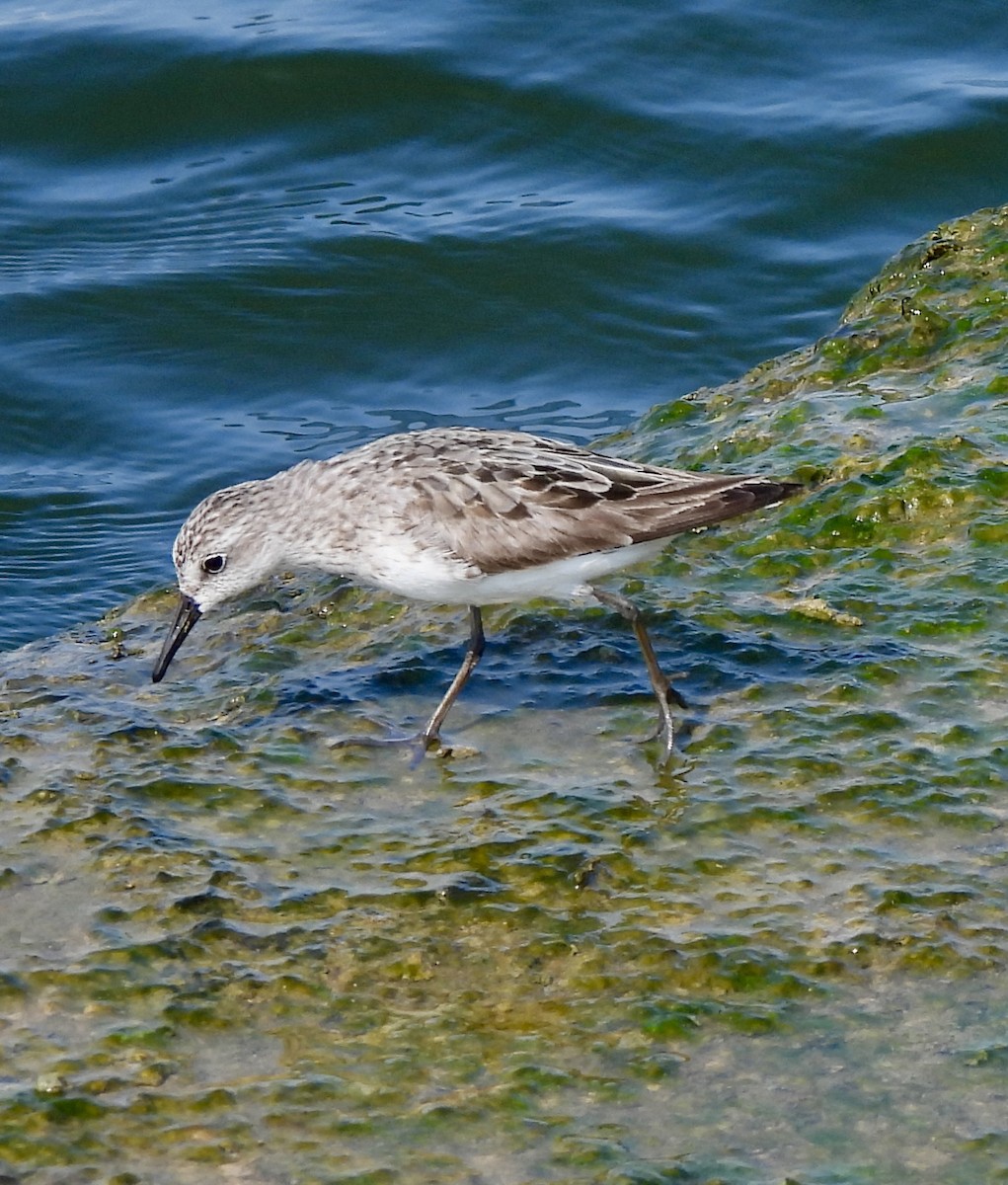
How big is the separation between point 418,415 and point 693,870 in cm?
685

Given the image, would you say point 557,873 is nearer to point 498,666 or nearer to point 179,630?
point 498,666

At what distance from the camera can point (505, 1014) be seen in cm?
476

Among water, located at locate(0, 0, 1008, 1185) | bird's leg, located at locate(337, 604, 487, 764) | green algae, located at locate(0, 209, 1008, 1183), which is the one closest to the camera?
green algae, located at locate(0, 209, 1008, 1183)

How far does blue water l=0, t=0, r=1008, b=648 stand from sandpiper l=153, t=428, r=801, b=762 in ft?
13.2

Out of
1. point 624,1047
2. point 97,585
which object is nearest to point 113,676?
point 97,585

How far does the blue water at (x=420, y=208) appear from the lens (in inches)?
469

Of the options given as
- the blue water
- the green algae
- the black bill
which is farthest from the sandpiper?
the blue water

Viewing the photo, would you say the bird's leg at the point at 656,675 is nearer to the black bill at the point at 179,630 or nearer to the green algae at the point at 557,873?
the green algae at the point at 557,873

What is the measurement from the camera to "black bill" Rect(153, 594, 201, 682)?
6766mm

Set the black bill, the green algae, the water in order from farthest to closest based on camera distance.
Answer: the black bill
the water
the green algae

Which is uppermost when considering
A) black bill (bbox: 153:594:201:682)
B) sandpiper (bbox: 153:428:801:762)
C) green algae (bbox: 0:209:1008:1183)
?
sandpiper (bbox: 153:428:801:762)

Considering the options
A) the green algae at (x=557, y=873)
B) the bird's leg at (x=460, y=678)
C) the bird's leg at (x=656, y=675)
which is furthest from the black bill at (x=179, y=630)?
the bird's leg at (x=656, y=675)

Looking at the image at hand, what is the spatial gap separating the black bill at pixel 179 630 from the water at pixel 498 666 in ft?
0.58

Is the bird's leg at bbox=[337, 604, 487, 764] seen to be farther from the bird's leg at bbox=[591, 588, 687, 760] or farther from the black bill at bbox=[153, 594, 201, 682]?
the black bill at bbox=[153, 594, 201, 682]
